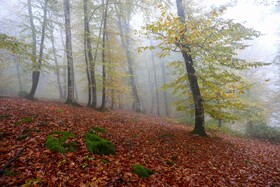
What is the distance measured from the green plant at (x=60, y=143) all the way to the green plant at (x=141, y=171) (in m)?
2.05

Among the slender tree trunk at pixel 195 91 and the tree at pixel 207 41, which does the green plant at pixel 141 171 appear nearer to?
the tree at pixel 207 41

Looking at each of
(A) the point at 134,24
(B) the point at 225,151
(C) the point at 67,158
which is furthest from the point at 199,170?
(A) the point at 134,24

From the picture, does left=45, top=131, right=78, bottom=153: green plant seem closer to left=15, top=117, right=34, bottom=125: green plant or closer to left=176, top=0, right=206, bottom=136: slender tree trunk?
left=15, top=117, right=34, bottom=125: green plant

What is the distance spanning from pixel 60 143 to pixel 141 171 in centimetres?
274

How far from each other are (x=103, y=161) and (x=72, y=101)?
382 inches

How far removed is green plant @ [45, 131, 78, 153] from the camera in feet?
16.0

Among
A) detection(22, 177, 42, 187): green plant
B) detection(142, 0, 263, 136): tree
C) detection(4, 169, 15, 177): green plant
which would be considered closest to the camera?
detection(22, 177, 42, 187): green plant

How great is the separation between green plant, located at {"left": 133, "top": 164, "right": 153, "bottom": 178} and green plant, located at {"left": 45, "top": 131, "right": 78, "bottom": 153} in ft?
6.72

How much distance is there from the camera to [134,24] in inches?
1003

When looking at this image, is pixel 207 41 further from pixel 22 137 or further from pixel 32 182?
pixel 22 137

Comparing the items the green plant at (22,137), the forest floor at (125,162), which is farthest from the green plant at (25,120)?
the green plant at (22,137)

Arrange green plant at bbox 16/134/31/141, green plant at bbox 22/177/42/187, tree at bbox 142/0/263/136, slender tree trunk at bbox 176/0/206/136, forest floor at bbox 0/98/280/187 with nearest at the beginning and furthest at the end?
green plant at bbox 22/177/42/187
forest floor at bbox 0/98/280/187
green plant at bbox 16/134/31/141
tree at bbox 142/0/263/136
slender tree trunk at bbox 176/0/206/136

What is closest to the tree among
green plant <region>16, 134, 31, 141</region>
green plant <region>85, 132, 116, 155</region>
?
green plant <region>85, 132, 116, 155</region>

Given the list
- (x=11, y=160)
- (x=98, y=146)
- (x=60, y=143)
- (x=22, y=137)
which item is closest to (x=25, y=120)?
(x=22, y=137)
